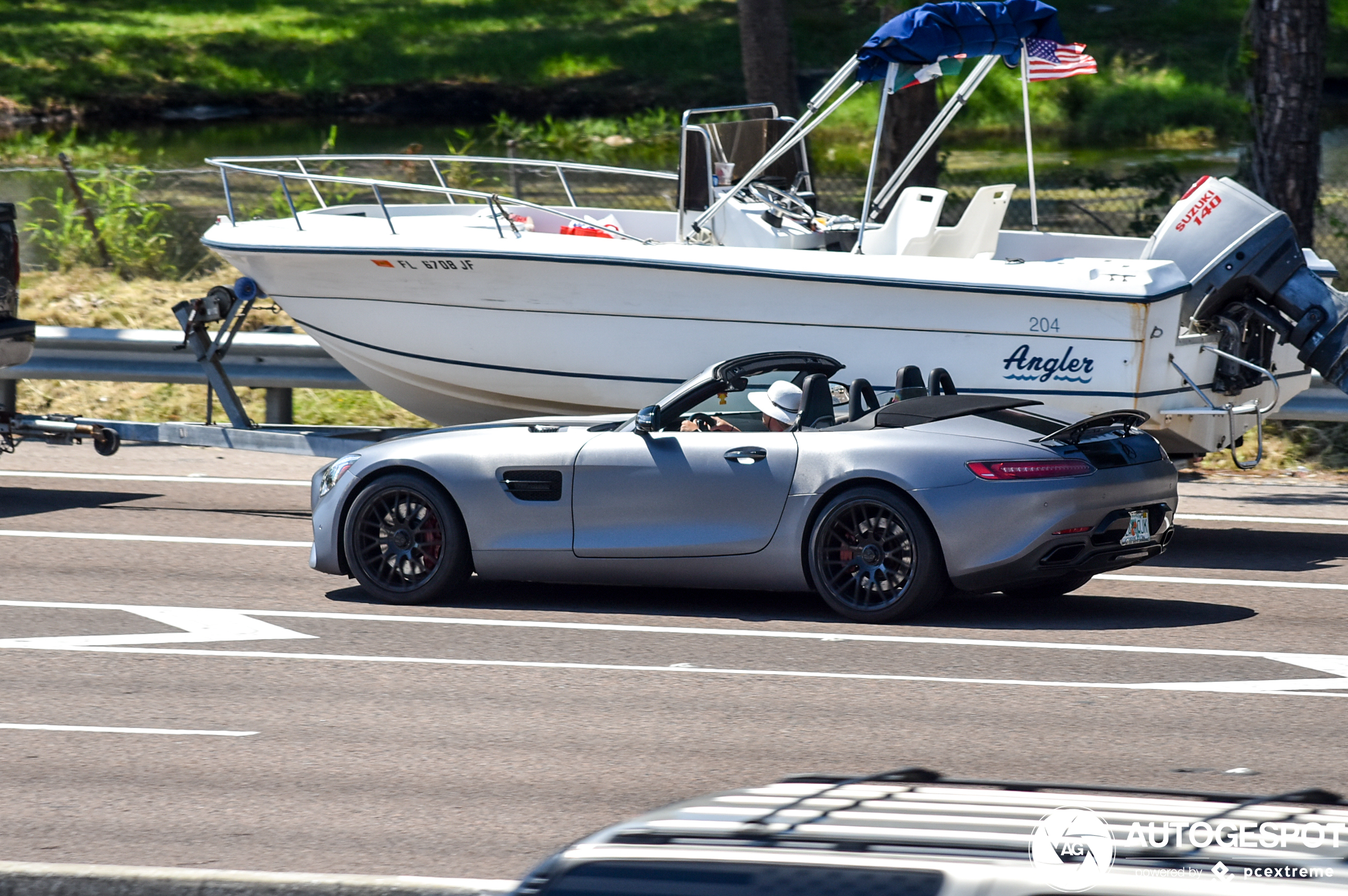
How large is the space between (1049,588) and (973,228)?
3698 mm

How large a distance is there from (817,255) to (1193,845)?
8.28 m

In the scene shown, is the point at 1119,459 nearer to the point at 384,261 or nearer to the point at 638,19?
the point at 384,261

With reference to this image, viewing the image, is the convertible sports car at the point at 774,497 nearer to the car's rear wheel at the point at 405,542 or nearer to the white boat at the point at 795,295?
the car's rear wheel at the point at 405,542

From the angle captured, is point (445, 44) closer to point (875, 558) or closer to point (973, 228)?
point (973, 228)

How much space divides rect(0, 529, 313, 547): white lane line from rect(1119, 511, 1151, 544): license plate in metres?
4.90

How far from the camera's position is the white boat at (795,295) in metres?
10.3

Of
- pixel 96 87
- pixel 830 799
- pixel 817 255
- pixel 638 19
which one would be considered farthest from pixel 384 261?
pixel 638 19

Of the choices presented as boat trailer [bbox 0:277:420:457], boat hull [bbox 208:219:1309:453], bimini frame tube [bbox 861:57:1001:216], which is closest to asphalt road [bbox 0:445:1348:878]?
boat trailer [bbox 0:277:420:457]

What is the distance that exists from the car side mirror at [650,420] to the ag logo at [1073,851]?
5.80m

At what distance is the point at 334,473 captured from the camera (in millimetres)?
9211

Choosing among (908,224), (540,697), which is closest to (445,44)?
(908,224)

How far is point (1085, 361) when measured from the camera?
10352 mm

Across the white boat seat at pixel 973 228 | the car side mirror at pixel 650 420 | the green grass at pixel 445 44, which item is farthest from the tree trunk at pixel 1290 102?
the green grass at pixel 445 44

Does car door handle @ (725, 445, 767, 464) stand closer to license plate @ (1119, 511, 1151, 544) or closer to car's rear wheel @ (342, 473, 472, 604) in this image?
car's rear wheel @ (342, 473, 472, 604)
